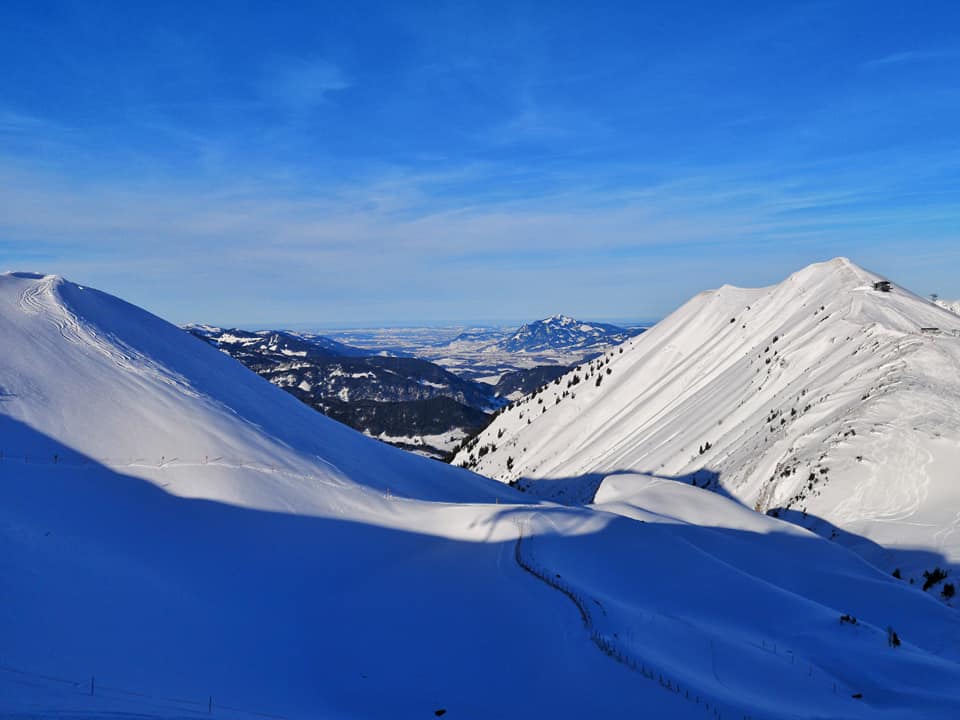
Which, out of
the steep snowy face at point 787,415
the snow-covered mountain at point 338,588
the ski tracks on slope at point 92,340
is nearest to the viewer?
the snow-covered mountain at point 338,588

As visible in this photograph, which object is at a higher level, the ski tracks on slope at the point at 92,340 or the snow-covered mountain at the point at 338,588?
the ski tracks on slope at the point at 92,340

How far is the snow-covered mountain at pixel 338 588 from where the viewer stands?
12945mm

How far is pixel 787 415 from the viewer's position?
44.6m

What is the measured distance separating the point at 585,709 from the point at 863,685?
7.30 metres

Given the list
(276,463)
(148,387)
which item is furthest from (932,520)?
(148,387)

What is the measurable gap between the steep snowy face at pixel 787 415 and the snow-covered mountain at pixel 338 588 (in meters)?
5.35

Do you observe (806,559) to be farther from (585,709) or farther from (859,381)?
(859,381)

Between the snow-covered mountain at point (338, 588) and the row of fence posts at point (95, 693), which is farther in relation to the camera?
the snow-covered mountain at point (338, 588)

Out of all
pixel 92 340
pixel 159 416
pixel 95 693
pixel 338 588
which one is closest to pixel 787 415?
Answer: pixel 338 588

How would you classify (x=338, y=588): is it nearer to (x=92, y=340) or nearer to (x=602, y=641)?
(x=602, y=641)

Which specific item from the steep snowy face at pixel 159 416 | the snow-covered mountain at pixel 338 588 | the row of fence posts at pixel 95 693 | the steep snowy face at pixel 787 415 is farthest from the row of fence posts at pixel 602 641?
the steep snowy face at pixel 787 415

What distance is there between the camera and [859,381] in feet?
137

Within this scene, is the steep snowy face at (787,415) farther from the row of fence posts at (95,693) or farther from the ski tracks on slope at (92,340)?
the ski tracks on slope at (92,340)

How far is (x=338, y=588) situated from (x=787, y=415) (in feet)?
121
